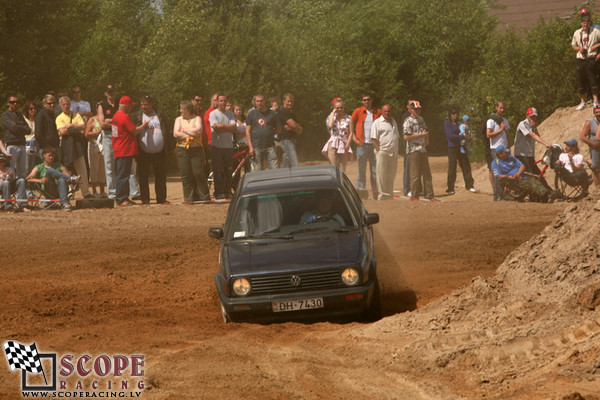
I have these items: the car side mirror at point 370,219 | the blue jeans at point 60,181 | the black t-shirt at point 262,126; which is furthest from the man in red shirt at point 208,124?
the car side mirror at point 370,219

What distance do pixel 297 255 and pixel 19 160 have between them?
11.9 metres

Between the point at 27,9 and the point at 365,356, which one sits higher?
the point at 27,9

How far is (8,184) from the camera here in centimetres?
1888

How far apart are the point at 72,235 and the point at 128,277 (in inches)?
145

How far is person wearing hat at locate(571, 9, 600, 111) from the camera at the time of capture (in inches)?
853

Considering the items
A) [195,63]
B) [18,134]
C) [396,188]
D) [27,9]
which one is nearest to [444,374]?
[18,134]

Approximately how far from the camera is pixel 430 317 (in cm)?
902

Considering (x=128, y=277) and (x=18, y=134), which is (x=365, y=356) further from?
(x=18, y=134)

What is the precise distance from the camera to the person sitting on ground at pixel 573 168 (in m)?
19.5

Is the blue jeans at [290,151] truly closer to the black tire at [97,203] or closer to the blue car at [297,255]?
the black tire at [97,203]

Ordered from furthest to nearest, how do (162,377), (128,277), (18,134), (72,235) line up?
1. (18,134)
2. (72,235)
3. (128,277)
4. (162,377)

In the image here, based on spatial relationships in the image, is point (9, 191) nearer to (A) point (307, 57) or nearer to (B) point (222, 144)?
(B) point (222, 144)

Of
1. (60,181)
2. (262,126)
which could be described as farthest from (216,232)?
(262,126)

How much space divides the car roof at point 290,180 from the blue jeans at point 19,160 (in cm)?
965
